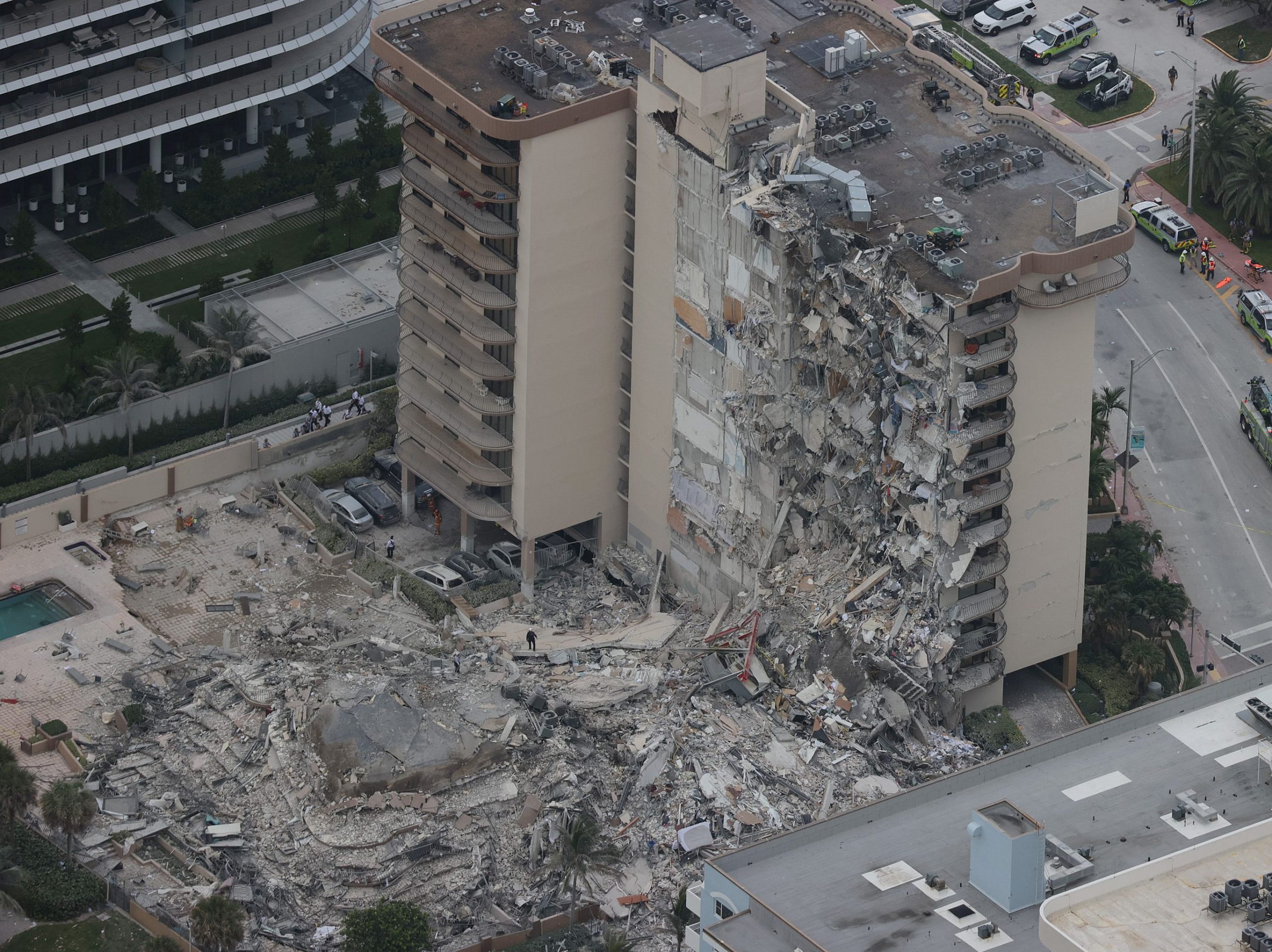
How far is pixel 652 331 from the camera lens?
6388 inches

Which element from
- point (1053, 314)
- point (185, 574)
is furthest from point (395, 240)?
point (1053, 314)

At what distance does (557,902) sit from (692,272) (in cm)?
3368

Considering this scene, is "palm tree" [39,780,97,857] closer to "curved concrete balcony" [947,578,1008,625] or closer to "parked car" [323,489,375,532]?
"parked car" [323,489,375,532]

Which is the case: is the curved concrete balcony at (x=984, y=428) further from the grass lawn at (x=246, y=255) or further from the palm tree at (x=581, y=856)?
the grass lawn at (x=246, y=255)

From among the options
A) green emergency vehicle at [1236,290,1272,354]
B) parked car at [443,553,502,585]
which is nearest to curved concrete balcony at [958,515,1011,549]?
parked car at [443,553,502,585]

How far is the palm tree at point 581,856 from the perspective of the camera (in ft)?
465

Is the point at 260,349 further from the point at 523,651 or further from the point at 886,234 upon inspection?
the point at 886,234

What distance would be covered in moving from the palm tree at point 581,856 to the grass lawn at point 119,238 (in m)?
66.2

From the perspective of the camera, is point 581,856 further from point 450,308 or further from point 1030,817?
point 450,308

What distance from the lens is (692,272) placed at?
517ft

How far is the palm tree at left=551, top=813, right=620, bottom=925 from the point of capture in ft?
465

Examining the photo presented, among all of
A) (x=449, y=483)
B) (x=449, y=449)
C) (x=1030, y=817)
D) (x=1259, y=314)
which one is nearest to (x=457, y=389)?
(x=449, y=449)

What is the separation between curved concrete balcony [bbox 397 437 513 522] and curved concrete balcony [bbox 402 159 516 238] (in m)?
15.0

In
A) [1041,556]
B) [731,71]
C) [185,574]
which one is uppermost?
[731,71]
